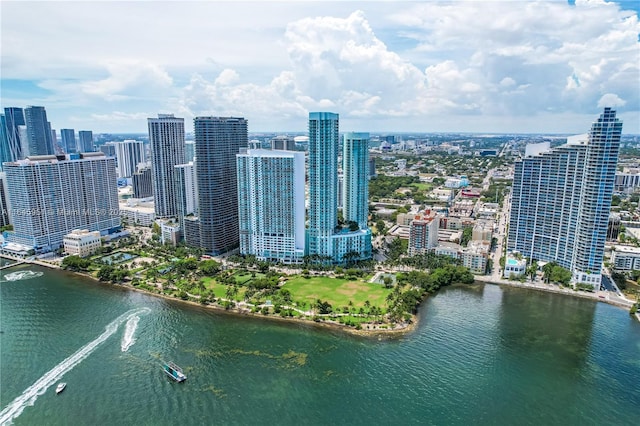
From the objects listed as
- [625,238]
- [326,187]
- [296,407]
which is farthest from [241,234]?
[625,238]

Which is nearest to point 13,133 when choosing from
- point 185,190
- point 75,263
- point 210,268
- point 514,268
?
point 185,190

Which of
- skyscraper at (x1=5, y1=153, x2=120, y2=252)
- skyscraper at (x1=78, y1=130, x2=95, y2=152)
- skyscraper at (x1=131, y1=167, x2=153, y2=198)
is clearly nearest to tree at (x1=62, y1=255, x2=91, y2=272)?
skyscraper at (x1=5, y1=153, x2=120, y2=252)

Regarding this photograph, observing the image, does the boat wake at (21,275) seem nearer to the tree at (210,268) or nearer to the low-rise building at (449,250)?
the tree at (210,268)

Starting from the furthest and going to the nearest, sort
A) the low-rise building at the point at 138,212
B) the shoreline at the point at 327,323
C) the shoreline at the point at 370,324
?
1. the low-rise building at the point at 138,212
2. the shoreline at the point at 370,324
3. the shoreline at the point at 327,323

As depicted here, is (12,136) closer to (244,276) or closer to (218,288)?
(244,276)

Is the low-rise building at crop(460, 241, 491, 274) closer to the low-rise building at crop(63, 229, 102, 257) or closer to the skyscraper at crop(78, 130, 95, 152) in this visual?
the low-rise building at crop(63, 229, 102, 257)

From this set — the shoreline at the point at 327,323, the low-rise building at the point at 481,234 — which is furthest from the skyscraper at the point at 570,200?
the shoreline at the point at 327,323

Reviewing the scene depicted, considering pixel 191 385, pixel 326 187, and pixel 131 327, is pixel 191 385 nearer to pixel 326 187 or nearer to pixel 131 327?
pixel 131 327
